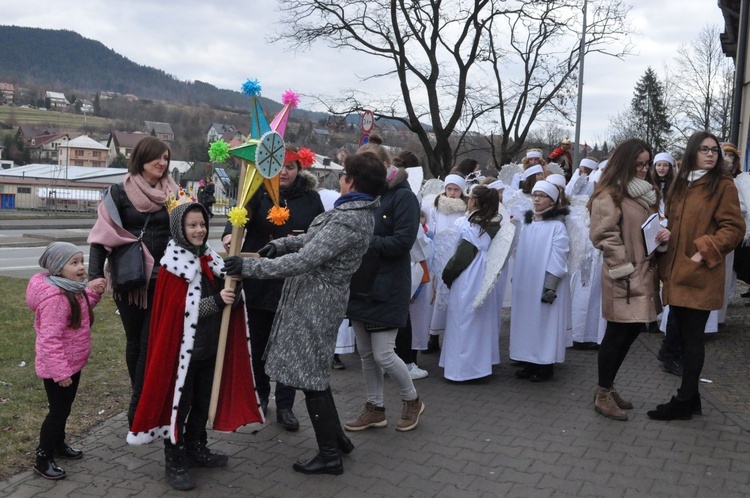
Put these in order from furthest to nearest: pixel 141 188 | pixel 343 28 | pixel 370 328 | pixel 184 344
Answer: pixel 343 28
pixel 370 328
pixel 141 188
pixel 184 344

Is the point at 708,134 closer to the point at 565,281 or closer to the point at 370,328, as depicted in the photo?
the point at 565,281

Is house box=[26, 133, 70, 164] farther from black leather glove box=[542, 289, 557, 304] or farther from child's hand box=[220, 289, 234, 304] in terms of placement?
child's hand box=[220, 289, 234, 304]

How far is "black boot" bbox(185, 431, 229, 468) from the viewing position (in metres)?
4.45

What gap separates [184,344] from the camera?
4160mm

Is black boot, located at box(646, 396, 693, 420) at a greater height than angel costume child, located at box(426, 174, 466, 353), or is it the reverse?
angel costume child, located at box(426, 174, 466, 353)

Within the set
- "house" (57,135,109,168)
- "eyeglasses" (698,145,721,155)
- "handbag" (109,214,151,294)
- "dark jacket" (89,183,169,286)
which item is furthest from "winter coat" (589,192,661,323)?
"house" (57,135,109,168)

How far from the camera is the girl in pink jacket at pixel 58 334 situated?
4.21m

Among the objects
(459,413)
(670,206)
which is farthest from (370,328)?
(670,206)

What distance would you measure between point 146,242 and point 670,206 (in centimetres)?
379

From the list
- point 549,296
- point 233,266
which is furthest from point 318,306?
point 549,296

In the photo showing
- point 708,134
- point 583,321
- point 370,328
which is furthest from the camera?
point 583,321

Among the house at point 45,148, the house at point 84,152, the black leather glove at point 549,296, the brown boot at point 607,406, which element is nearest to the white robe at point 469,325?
the black leather glove at point 549,296

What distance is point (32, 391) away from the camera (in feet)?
19.5

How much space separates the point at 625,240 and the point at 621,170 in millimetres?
516
